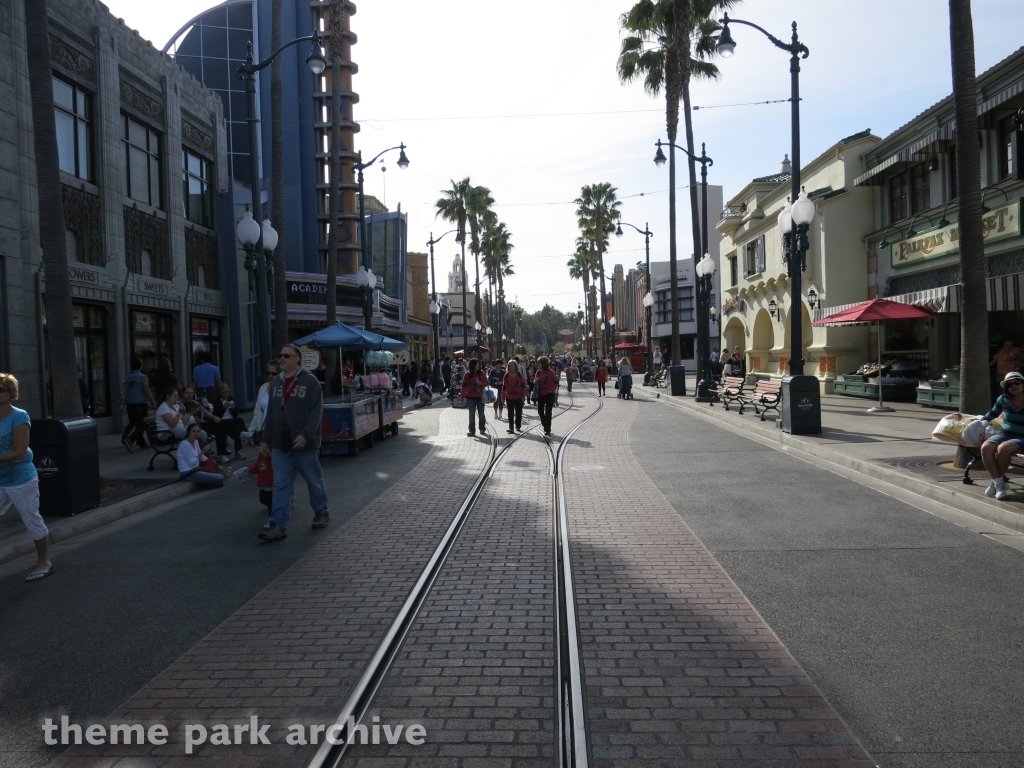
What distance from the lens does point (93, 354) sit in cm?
1892

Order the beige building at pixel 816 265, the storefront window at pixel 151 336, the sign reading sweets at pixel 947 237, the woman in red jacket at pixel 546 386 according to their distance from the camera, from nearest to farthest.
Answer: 1. the sign reading sweets at pixel 947 237
2. the woman in red jacket at pixel 546 386
3. the storefront window at pixel 151 336
4. the beige building at pixel 816 265

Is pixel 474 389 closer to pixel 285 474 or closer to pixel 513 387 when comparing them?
pixel 513 387

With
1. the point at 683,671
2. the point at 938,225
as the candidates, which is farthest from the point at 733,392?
the point at 683,671

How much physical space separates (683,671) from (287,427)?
4.72 meters

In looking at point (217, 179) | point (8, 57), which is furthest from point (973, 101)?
point (217, 179)

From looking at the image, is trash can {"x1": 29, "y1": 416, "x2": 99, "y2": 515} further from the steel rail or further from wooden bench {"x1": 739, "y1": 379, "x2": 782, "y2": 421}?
wooden bench {"x1": 739, "y1": 379, "x2": 782, "y2": 421}

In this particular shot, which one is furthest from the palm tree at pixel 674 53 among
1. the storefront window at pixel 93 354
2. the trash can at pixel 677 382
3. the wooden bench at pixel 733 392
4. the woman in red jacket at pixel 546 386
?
the storefront window at pixel 93 354

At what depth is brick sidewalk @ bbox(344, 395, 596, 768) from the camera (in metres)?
3.67

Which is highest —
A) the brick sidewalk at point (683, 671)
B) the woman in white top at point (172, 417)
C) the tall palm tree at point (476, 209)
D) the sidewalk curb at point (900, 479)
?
the tall palm tree at point (476, 209)

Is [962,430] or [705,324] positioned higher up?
[705,324]

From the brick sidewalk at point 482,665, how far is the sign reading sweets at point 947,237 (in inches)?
550

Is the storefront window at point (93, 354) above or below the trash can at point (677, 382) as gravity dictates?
above

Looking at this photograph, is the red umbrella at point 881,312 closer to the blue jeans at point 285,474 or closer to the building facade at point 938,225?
the building facade at point 938,225

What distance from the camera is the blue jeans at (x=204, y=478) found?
37.7 feet
